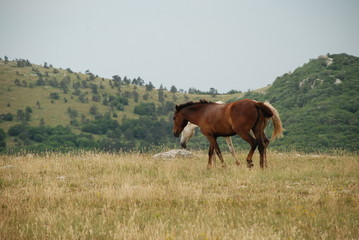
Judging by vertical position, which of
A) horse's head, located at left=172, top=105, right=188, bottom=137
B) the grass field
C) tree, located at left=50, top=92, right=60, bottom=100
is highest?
horse's head, located at left=172, top=105, right=188, bottom=137

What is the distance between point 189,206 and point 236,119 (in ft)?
18.6

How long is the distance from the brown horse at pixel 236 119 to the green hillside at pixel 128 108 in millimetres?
29878

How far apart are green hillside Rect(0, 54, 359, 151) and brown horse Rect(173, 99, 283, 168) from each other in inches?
1176

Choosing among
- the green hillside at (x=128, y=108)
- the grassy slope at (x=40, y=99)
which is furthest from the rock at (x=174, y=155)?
the grassy slope at (x=40, y=99)

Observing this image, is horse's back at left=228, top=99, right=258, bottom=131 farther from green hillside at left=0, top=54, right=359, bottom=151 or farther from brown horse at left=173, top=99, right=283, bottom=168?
green hillside at left=0, top=54, right=359, bottom=151

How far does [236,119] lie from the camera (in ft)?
39.3

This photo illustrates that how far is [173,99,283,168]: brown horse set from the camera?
38.7 feet

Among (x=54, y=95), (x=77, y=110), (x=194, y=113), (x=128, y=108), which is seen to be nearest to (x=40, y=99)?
(x=54, y=95)

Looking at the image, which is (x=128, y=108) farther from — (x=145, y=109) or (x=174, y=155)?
(x=174, y=155)

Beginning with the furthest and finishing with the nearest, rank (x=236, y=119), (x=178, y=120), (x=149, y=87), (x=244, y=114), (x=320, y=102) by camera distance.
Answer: (x=149, y=87), (x=320, y=102), (x=178, y=120), (x=236, y=119), (x=244, y=114)

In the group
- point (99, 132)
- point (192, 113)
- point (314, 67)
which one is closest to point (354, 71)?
point (314, 67)

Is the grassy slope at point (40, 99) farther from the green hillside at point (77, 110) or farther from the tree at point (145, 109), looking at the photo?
the tree at point (145, 109)

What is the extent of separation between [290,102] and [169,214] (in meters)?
74.4

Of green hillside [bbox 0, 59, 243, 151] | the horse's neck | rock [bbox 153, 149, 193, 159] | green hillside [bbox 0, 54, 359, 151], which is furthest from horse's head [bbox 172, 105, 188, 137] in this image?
green hillside [bbox 0, 59, 243, 151]
